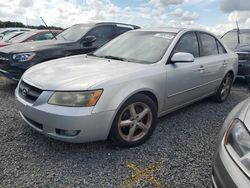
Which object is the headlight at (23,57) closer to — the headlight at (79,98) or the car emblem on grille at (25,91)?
the car emblem on grille at (25,91)

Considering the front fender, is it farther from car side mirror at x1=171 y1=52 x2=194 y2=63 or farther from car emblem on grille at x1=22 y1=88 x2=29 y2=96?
car emblem on grille at x1=22 y1=88 x2=29 y2=96

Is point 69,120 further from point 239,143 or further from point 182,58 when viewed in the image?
point 182,58

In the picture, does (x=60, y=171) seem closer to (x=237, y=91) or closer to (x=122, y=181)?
(x=122, y=181)

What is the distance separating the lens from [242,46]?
735cm

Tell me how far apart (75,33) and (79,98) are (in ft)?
14.0

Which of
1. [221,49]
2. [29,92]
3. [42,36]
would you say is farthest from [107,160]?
[42,36]

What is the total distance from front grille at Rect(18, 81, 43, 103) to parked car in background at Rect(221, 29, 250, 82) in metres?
5.41

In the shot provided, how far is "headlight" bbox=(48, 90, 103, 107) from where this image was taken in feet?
9.14

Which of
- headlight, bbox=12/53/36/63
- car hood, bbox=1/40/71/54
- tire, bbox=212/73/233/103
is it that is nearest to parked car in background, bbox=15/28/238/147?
tire, bbox=212/73/233/103

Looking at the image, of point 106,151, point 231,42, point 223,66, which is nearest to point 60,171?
point 106,151

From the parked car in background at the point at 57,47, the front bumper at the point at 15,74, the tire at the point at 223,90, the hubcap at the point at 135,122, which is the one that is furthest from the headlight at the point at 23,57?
the tire at the point at 223,90

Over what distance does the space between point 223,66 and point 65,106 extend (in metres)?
3.43

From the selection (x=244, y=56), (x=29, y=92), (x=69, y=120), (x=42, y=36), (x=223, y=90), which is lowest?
(x=223, y=90)

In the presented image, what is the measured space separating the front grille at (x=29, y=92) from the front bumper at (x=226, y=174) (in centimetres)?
203
